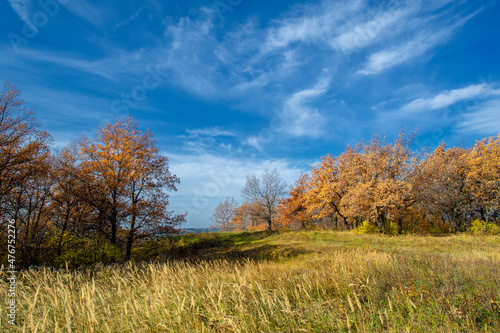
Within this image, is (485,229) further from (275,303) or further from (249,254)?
(275,303)

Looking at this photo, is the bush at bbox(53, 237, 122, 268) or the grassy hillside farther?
the bush at bbox(53, 237, 122, 268)

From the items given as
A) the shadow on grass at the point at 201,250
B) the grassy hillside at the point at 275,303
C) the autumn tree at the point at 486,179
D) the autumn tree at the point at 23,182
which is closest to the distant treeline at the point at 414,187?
the autumn tree at the point at 486,179

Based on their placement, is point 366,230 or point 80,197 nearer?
point 80,197

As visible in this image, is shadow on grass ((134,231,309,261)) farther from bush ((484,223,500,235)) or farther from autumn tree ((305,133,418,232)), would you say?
bush ((484,223,500,235))

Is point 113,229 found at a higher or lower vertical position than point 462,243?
higher

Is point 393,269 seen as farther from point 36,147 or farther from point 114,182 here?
point 36,147

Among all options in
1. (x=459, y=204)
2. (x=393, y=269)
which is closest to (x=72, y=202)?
(x=393, y=269)

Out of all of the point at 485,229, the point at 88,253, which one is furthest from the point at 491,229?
the point at 88,253

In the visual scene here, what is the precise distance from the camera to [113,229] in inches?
638

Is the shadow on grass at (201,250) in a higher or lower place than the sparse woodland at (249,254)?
lower

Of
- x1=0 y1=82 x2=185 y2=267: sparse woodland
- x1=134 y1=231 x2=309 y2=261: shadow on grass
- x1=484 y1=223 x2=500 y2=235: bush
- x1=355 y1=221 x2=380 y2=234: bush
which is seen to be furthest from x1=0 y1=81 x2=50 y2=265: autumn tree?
x1=484 y1=223 x2=500 y2=235: bush

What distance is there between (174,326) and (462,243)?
23.4 m

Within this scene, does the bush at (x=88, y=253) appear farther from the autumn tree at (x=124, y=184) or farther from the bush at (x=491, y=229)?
the bush at (x=491, y=229)

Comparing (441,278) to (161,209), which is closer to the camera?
(441,278)
